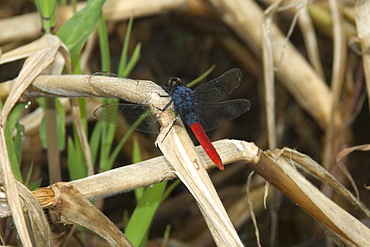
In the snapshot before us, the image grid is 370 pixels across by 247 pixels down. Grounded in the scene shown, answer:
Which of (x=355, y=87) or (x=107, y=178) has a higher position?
(x=107, y=178)

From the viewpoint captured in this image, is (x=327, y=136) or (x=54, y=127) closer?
(x=54, y=127)

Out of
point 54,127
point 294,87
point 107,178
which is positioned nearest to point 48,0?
point 54,127

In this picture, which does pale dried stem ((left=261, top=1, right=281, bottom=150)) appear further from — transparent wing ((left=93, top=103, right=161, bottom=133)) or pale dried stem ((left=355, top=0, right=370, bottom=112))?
transparent wing ((left=93, top=103, right=161, bottom=133))

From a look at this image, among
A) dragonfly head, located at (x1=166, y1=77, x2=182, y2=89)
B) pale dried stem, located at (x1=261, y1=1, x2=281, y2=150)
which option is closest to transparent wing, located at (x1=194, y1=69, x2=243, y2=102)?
dragonfly head, located at (x1=166, y1=77, x2=182, y2=89)

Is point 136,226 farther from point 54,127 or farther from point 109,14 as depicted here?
point 109,14

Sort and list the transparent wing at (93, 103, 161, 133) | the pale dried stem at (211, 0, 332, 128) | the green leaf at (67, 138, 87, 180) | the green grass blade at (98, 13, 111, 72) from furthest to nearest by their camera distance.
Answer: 1. the pale dried stem at (211, 0, 332, 128)
2. the green grass blade at (98, 13, 111, 72)
3. the green leaf at (67, 138, 87, 180)
4. the transparent wing at (93, 103, 161, 133)

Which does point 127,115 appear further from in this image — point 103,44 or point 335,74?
point 335,74

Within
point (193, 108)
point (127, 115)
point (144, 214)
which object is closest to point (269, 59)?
point (193, 108)

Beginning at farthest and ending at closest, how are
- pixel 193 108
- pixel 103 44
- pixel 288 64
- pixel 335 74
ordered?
1. pixel 288 64
2. pixel 335 74
3. pixel 103 44
4. pixel 193 108
